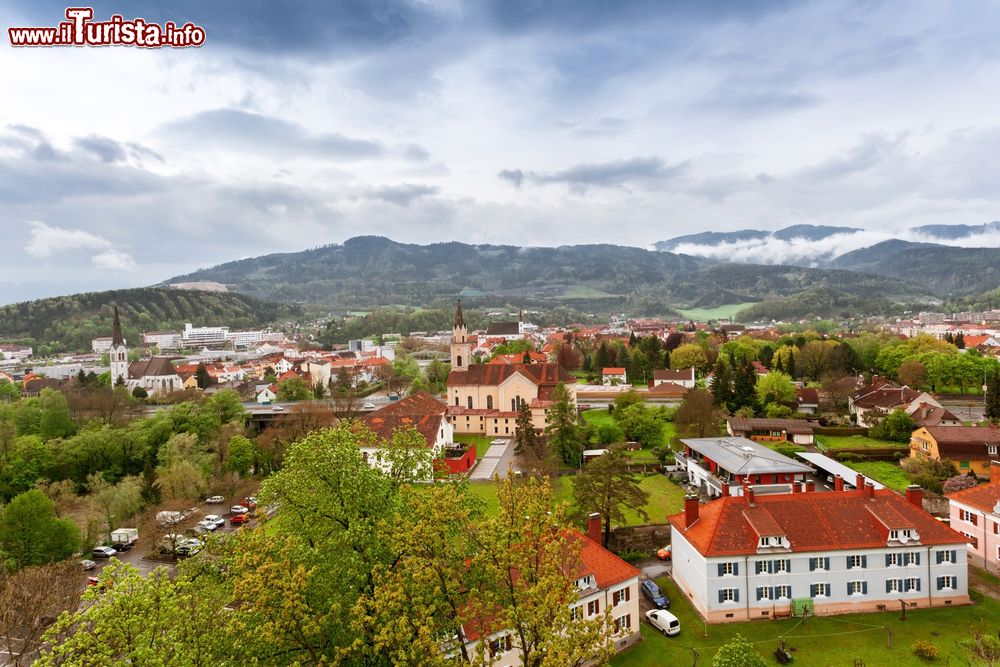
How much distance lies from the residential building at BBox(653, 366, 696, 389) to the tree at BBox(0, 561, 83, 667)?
196 ft

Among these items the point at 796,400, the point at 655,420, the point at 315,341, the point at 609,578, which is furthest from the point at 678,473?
the point at 315,341

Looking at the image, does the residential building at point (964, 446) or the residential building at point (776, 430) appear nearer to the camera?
the residential building at point (964, 446)

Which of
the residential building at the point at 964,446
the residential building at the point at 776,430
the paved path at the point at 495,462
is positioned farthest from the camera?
the residential building at the point at 776,430

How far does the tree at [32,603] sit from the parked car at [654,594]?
20.3 metres

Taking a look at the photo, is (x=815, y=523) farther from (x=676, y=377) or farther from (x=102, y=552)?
(x=676, y=377)

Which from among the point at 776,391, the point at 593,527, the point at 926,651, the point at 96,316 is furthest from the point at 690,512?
the point at 96,316

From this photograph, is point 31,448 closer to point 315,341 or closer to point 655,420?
point 655,420

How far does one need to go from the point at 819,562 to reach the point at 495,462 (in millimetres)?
26524

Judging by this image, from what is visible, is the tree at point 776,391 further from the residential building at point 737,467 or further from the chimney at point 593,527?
the chimney at point 593,527

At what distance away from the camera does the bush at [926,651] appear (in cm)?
1983

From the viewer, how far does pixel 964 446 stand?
129 ft

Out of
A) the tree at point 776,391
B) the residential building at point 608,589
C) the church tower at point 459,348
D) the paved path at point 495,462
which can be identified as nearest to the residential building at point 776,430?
the tree at point 776,391

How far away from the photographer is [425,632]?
1100cm

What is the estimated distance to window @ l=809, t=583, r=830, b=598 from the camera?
23.2 metres
